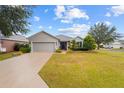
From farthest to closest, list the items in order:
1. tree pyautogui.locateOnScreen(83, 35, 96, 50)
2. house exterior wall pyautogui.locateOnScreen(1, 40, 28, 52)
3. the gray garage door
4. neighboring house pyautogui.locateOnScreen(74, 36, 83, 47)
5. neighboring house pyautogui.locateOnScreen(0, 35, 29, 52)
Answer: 1. neighboring house pyautogui.locateOnScreen(74, 36, 83, 47)
2. tree pyautogui.locateOnScreen(83, 35, 96, 50)
3. the gray garage door
4. house exterior wall pyautogui.locateOnScreen(1, 40, 28, 52)
5. neighboring house pyautogui.locateOnScreen(0, 35, 29, 52)

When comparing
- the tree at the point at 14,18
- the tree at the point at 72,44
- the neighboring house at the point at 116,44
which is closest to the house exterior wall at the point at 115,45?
the neighboring house at the point at 116,44

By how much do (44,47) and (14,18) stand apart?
31.2 ft

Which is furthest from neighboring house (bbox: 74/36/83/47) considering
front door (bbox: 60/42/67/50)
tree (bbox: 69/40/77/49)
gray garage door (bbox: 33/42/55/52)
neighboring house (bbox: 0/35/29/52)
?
neighboring house (bbox: 0/35/29/52)

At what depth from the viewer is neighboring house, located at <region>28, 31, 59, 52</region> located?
24.3m

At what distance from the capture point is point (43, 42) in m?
24.7

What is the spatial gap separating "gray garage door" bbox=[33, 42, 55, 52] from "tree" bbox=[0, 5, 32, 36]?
7939 mm

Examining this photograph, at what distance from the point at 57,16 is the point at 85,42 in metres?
9.49

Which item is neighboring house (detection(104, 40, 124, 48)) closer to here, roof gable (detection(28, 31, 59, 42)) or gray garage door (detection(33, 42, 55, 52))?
roof gable (detection(28, 31, 59, 42))

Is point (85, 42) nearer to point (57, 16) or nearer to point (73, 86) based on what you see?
point (57, 16)

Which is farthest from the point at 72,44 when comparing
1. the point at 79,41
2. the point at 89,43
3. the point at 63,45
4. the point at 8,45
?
the point at 8,45

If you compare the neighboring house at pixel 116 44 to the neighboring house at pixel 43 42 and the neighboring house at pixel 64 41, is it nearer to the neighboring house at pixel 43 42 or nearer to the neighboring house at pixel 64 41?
the neighboring house at pixel 64 41

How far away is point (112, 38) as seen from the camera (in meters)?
29.8
